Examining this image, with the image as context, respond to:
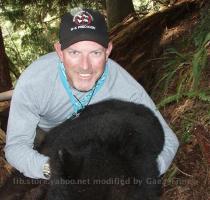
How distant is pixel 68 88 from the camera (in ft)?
12.6

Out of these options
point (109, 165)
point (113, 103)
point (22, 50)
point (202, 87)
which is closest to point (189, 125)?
point (202, 87)

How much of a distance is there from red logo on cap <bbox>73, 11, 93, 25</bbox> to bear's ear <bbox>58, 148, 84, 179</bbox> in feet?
4.32

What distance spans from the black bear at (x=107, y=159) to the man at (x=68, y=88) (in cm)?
27

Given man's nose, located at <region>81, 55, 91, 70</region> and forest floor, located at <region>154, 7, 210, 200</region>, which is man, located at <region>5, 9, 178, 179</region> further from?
forest floor, located at <region>154, 7, 210, 200</region>

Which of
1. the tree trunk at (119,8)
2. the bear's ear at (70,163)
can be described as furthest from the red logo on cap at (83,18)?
the tree trunk at (119,8)

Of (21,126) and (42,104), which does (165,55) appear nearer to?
(42,104)

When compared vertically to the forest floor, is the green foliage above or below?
above

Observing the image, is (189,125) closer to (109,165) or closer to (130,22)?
(109,165)

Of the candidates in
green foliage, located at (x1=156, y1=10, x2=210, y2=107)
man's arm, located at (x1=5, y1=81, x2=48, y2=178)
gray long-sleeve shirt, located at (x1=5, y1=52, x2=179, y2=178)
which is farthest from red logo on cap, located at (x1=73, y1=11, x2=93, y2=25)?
green foliage, located at (x1=156, y1=10, x2=210, y2=107)

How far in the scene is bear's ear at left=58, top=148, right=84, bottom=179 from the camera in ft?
7.95

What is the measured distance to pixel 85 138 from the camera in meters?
2.89

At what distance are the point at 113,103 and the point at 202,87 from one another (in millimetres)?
1858

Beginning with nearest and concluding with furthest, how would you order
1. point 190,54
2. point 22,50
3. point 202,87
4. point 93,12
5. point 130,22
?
point 93,12
point 202,87
point 190,54
point 130,22
point 22,50

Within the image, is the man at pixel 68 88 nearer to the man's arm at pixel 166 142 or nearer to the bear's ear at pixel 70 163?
the man's arm at pixel 166 142
